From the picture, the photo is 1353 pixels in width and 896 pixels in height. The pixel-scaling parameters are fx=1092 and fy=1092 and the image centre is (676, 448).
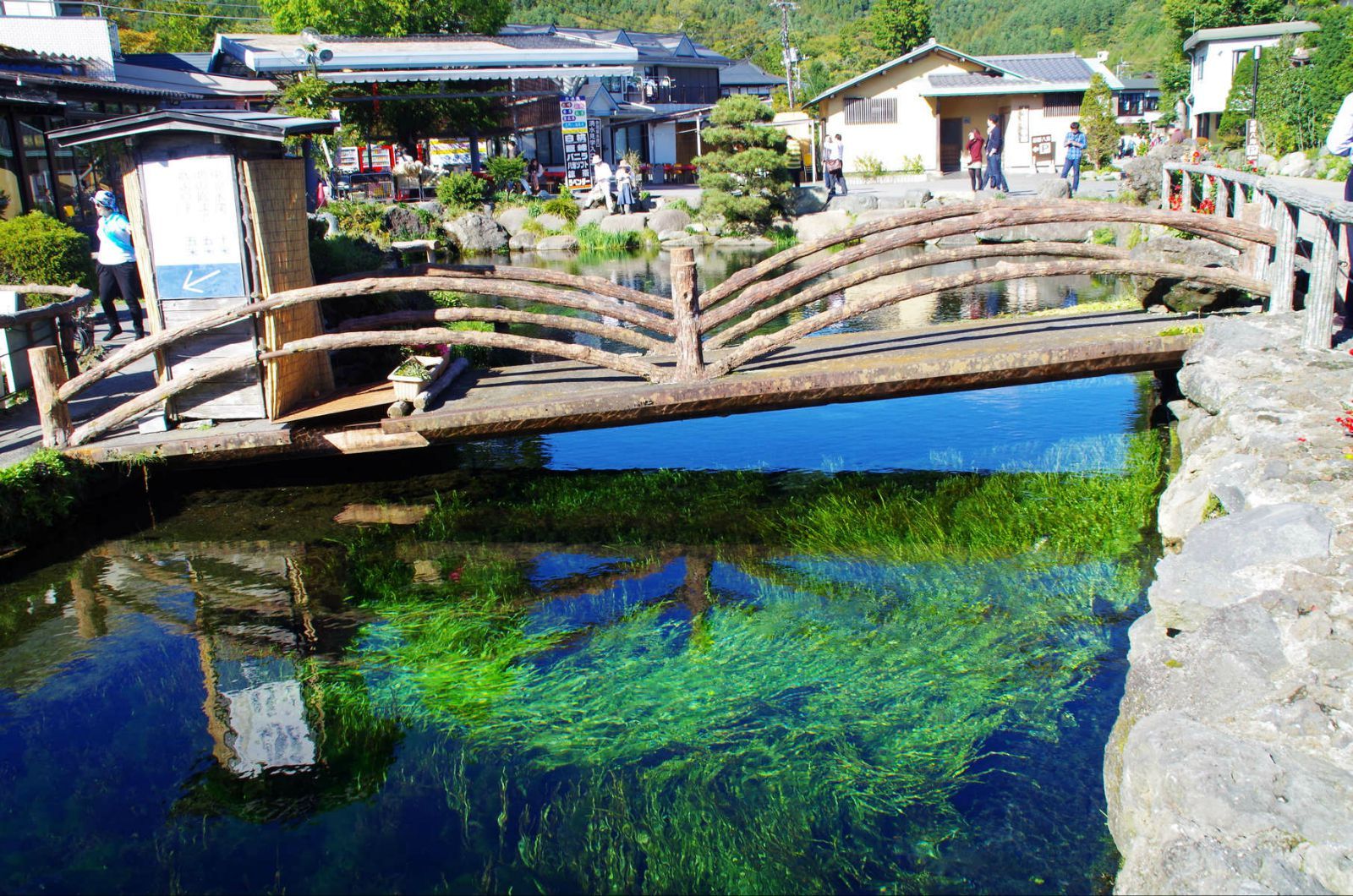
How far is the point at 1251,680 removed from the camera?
4.66m

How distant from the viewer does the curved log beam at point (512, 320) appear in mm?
9484

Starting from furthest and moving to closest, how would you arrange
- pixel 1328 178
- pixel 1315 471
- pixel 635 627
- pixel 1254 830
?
1. pixel 1328 178
2. pixel 635 627
3. pixel 1315 471
4. pixel 1254 830

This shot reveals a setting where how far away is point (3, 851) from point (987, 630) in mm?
5708

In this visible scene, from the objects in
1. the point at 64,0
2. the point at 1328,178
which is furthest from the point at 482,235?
the point at 1328,178

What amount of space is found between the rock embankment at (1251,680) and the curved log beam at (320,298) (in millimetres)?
4566

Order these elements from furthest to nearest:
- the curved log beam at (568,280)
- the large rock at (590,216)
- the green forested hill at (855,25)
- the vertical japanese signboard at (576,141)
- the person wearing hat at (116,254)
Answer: the green forested hill at (855,25)
the vertical japanese signboard at (576,141)
the large rock at (590,216)
the person wearing hat at (116,254)
the curved log beam at (568,280)

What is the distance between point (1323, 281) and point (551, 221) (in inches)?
1099

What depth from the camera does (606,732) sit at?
6.23m

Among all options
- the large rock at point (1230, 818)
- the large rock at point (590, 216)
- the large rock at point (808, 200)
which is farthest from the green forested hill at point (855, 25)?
the large rock at point (1230, 818)

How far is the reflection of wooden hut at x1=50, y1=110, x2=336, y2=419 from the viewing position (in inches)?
355

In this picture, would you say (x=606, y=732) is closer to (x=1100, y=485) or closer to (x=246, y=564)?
(x=246, y=564)

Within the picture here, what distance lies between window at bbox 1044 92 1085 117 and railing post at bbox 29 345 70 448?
131 feet

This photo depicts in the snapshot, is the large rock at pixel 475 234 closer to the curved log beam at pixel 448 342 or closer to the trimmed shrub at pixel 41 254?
the trimmed shrub at pixel 41 254

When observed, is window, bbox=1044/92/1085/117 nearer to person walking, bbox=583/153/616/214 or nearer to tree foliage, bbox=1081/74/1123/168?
tree foliage, bbox=1081/74/1123/168
